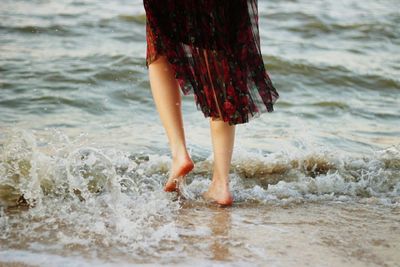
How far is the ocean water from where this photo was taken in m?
2.73

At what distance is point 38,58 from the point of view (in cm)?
669

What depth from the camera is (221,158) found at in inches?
129

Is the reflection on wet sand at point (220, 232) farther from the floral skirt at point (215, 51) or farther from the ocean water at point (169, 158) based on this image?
the floral skirt at point (215, 51)

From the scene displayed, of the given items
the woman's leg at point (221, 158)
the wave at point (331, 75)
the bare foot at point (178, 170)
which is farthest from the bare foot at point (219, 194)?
the wave at point (331, 75)

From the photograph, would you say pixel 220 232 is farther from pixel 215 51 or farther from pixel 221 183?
pixel 215 51

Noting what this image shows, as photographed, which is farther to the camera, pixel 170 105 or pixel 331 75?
pixel 331 75

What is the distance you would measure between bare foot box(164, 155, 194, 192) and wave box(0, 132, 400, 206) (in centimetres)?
10

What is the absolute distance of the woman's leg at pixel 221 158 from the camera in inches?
127

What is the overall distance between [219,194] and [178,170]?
22 cm

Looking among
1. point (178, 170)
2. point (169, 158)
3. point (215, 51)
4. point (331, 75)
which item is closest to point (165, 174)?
point (169, 158)

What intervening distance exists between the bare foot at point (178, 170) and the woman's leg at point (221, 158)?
127 mm

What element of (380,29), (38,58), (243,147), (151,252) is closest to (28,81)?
(38,58)

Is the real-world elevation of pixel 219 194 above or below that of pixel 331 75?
above

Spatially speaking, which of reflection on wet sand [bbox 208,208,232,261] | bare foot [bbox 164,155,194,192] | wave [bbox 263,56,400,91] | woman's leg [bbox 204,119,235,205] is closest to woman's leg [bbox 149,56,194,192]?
bare foot [bbox 164,155,194,192]
